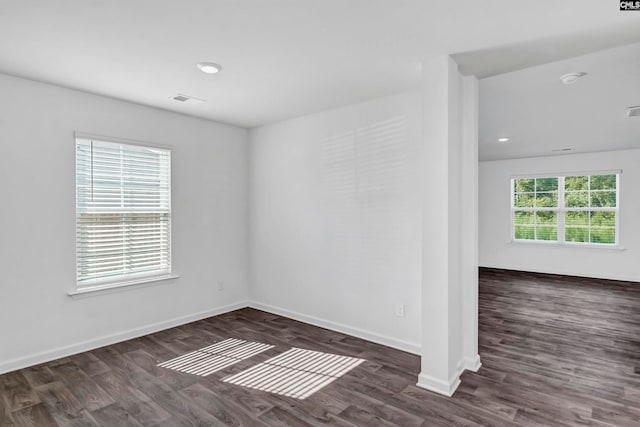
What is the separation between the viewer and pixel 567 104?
380cm

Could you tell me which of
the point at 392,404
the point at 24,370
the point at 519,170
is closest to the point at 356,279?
the point at 392,404

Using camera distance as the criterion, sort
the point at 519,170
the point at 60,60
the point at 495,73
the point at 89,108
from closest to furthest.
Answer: the point at 60,60
the point at 495,73
the point at 89,108
the point at 519,170

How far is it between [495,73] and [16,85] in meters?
4.03

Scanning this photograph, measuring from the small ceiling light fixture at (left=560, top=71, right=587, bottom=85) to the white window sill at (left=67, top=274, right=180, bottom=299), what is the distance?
435 cm

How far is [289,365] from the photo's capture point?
3.09 metres

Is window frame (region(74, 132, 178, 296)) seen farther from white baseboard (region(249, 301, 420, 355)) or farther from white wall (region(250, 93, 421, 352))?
white baseboard (region(249, 301, 420, 355))

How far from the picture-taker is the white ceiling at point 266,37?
1.96m

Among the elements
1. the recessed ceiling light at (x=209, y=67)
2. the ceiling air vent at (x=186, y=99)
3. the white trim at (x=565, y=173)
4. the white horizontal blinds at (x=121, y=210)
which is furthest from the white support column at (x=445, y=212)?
the white trim at (x=565, y=173)

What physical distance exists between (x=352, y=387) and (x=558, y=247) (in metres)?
6.64

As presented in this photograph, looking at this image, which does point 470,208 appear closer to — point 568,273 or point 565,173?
point 565,173

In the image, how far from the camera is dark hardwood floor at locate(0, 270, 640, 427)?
231 centimetres

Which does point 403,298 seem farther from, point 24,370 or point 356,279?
point 24,370

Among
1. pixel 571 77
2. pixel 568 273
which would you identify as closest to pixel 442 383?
pixel 571 77

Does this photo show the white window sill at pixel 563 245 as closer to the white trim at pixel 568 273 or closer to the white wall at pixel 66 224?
the white trim at pixel 568 273
